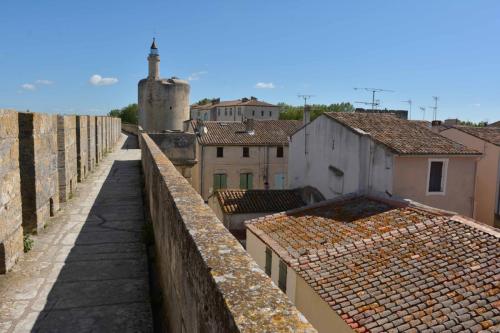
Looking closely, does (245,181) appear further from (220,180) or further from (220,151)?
(220,151)

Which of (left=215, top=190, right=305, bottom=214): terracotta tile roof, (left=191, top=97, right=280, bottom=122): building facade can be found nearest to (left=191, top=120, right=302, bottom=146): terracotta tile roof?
(left=215, top=190, right=305, bottom=214): terracotta tile roof

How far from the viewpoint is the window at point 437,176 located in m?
15.1

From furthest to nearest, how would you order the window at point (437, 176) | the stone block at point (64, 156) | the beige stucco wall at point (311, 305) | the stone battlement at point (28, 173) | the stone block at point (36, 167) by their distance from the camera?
1. the window at point (437, 176)
2. the beige stucco wall at point (311, 305)
3. the stone block at point (64, 156)
4. the stone block at point (36, 167)
5. the stone battlement at point (28, 173)

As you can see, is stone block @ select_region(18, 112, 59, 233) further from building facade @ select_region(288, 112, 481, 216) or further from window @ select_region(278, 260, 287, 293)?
building facade @ select_region(288, 112, 481, 216)

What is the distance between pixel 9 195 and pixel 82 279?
1.29 m

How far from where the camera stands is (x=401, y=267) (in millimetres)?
8789

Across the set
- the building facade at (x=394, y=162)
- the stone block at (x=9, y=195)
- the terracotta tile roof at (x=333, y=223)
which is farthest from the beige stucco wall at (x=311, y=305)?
the stone block at (x=9, y=195)

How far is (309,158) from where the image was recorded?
19656 mm

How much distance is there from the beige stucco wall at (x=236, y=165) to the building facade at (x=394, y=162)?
13.4m

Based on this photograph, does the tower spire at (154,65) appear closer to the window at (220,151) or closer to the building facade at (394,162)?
the window at (220,151)

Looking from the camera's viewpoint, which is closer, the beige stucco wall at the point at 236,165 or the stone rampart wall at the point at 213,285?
the stone rampart wall at the point at 213,285

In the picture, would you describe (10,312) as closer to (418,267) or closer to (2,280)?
(2,280)

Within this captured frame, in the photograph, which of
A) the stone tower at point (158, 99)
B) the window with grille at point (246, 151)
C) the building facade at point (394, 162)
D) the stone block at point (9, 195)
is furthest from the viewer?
the stone tower at point (158, 99)

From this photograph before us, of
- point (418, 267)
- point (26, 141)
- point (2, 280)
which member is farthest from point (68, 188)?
point (418, 267)
